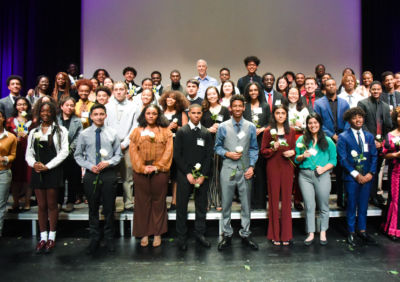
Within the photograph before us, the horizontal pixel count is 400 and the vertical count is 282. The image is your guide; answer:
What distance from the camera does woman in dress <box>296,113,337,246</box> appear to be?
11.6 feet

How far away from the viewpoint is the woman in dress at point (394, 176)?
12.0 feet

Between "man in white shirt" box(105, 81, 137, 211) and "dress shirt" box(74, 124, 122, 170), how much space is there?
0.39 metres

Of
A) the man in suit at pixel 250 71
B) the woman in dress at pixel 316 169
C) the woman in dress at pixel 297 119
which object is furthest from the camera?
the man in suit at pixel 250 71

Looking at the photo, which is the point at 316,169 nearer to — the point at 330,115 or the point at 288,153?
the point at 288,153

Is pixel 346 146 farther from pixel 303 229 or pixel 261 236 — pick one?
pixel 261 236

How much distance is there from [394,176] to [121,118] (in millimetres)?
3545

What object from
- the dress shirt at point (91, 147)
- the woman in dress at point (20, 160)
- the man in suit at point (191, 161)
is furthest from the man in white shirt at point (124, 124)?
the woman in dress at point (20, 160)

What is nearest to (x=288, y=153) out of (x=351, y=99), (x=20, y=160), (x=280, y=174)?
(x=280, y=174)

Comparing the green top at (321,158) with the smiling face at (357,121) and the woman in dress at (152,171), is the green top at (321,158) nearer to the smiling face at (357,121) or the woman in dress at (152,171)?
the smiling face at (357,121)

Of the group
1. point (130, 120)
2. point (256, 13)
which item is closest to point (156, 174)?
point (130, 120)

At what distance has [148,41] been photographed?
7176 mm

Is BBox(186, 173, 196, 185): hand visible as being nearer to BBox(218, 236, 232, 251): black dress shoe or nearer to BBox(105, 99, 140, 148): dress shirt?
BBox(218, 236, 232, 251): black dress shoe

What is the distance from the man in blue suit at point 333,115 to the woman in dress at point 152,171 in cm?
219

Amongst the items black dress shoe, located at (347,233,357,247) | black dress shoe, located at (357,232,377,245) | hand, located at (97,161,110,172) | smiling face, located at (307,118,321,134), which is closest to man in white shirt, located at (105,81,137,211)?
hand, located at (97,161,110,172)
